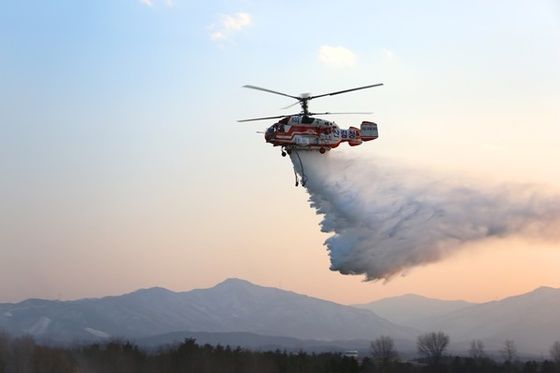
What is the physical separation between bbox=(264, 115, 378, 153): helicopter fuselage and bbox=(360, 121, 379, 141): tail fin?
200 centimetres

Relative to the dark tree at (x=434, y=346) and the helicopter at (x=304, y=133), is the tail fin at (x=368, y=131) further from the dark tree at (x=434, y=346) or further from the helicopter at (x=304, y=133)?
the dark tree at (x=434, y=346)

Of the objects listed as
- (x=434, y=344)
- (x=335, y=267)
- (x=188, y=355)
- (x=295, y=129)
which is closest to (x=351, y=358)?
(x=188, y=355)

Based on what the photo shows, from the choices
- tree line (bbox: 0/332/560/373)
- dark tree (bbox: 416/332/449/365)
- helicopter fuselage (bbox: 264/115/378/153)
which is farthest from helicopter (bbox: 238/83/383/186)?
dark tree (bbox: 416/332/449/365)

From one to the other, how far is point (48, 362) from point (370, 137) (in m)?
36.4

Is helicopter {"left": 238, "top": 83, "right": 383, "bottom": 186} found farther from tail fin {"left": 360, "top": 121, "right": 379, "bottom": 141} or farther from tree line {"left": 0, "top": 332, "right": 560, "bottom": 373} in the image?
tree line {"left": 0, "top": 332, "right": 560, "bottom": 373}

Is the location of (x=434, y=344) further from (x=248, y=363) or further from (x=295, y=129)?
(x=295, y=129)

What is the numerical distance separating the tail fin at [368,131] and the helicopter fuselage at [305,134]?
2.00 metres

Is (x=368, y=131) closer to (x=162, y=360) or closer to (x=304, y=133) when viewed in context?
(x=304, y=133)

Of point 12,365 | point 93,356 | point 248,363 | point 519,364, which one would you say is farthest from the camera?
point 519,364

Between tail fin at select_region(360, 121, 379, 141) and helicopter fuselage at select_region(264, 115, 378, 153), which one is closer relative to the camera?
helicopter fuselage at select_region(264, 115, 378, 153)

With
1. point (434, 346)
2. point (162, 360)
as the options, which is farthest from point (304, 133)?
point (434, 346)

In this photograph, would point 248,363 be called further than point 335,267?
Yes

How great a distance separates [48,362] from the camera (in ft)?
230

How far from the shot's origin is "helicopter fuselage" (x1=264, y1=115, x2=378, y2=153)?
56844 millimetres
